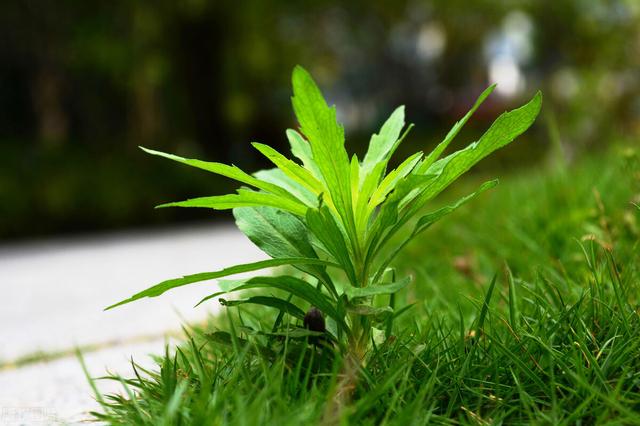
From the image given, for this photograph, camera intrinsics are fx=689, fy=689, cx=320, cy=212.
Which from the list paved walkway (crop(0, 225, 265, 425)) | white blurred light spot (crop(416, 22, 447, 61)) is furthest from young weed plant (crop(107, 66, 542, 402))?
white blurred light spot (crop(416, 22, 447, 61))

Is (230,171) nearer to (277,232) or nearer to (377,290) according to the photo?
(277,232)

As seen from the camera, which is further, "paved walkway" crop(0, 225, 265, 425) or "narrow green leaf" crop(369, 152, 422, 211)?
"paved walkway" crop(0, 225, 265, 425)

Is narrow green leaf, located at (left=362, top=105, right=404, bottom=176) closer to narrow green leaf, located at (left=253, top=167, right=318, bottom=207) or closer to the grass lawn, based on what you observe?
narrow green leaf, located at (left=253, top=167, right=318, bottom=207)

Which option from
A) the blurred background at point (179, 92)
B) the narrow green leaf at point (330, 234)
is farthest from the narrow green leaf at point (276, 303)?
the blurred background at point (179, 92)

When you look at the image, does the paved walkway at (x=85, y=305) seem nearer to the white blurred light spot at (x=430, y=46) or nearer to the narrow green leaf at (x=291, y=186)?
the narrow green leaf at (x=291, y=186)

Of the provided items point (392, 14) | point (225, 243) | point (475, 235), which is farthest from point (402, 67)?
point (475, 235)

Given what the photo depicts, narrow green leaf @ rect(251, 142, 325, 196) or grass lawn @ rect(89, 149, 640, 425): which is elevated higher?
narrow green leaf @ rect(251, 142, 325, 196)
